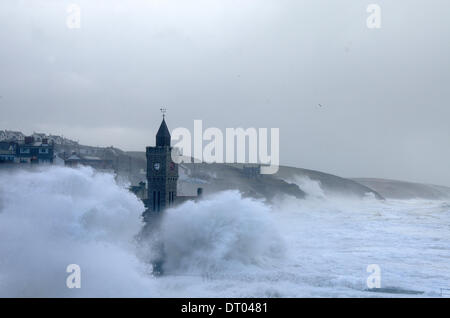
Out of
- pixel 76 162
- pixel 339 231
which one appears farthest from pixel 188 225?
pixel 76 162

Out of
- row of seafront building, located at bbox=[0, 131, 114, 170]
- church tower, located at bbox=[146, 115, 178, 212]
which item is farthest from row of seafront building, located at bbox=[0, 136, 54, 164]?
church tower, located at bbox=[146, 115, 178, 212]

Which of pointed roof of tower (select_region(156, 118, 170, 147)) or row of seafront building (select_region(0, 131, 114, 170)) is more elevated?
pointed roof of tower (select_region(156, 118, 170, 147))

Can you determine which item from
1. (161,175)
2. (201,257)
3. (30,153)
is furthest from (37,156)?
(201,257)

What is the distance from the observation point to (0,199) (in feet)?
113

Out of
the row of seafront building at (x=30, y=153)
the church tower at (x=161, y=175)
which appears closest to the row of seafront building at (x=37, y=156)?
the row of seafront building at (x=30, y=153)

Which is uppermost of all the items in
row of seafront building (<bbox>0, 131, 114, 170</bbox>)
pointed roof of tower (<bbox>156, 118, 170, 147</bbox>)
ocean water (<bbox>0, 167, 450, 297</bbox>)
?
pointed roof of tower (<bbox>156, 118, 170, 147</bbox>)

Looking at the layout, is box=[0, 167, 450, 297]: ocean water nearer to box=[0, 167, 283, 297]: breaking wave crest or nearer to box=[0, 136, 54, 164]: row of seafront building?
box=[0, 167, 283, 297]: breaking wave crest

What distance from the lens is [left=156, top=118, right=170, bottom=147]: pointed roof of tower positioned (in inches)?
1699

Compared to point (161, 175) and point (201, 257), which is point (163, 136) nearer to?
point (161, 175)

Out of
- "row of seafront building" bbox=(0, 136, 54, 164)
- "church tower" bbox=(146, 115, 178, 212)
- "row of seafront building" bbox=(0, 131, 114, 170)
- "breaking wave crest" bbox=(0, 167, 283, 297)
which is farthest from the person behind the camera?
"row of seafront building" bbox=(0, 136, 54, 164)

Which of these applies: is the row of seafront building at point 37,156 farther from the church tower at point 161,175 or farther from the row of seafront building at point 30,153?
the church tower at point 161,175

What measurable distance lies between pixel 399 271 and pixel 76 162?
1698 inches

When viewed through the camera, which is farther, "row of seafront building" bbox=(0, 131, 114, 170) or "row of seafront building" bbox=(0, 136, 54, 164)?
"row of seafront building" bbox=(0, 136, 54, 164)
